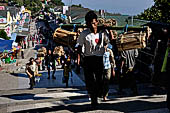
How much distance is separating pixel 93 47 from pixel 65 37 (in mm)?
1344

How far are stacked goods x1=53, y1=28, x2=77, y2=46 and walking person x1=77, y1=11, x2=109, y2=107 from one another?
38.5 inches

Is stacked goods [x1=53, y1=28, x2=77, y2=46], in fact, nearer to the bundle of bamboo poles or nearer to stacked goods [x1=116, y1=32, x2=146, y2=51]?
the bundle of bamboo poles

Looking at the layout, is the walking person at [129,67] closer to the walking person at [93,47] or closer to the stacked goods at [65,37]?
the stacked goods at [65,37]

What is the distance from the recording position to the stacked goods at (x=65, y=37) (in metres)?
5.86

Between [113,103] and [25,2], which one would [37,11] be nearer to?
[25,2]

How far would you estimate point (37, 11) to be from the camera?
116 m

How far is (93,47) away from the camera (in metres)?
4.78

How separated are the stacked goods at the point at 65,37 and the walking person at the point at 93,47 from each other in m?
0.98

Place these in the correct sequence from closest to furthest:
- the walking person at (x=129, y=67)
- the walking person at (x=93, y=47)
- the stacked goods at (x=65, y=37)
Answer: the walking person at (x=93, y=47)
the stacked goods at (x=65, y=37)
the walking person at (x=129, y=67)

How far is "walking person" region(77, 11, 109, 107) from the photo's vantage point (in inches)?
187

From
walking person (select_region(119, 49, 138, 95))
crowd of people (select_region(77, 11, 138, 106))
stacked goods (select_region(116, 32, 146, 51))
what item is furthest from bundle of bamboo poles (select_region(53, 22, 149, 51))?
walking person (select_region(119, 49, 138, 95))

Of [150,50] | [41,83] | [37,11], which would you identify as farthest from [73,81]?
[37,11]

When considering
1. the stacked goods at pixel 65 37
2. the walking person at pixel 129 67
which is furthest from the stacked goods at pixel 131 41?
the walking person at pixel 129 67

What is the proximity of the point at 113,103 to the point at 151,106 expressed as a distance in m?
0.81
